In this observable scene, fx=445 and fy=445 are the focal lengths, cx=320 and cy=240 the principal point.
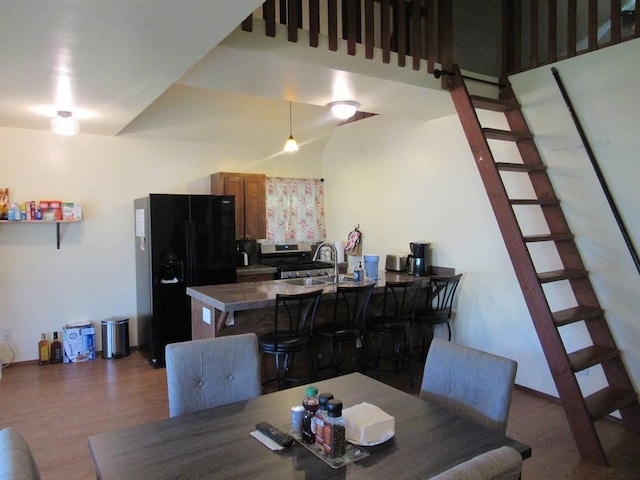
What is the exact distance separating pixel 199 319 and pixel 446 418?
8.53 feet

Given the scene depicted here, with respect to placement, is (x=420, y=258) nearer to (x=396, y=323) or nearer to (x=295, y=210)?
(x=396, y=323)

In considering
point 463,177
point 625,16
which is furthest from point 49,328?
point 625,16

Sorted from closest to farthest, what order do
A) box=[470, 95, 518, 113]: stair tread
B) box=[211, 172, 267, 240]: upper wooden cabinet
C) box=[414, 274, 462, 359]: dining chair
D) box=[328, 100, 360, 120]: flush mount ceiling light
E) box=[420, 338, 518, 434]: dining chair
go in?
1. box=[420, 338, 518, 434]: dining chair
2. box=[470, 95, 518, 113]: stair tread
3. box=[328, 100, 360, 120]: flush mount ceiling light
4. box=[414, 274, 462, 359]: dining chair
5. box=[211, 172, 267, 240]: upper wooden cabinet

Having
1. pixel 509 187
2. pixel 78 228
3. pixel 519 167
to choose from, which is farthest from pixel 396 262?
pixel 78 228

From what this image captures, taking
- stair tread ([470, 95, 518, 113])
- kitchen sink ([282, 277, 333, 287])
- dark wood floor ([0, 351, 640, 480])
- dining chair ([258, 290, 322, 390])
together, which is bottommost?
dark wood floor ([0, 351, 640, 480])

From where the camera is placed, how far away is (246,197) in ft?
18.8

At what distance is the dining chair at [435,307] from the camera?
416 centimetres

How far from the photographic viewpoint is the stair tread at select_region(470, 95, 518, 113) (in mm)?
3518

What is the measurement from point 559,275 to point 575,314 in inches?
12.3

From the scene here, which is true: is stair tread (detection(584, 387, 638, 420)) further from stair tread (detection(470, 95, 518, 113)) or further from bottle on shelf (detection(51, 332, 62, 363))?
bottle on shelf (detection(51, 332, 62, 363))

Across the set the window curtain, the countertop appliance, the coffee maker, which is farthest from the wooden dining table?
the window curtain

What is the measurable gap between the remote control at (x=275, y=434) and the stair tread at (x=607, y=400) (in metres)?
2.26

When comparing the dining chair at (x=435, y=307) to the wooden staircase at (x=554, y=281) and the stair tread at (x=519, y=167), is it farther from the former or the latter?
the stair tread at (x=519, y=167)

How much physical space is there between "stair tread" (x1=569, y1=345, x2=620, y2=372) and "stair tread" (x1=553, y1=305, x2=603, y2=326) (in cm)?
25
